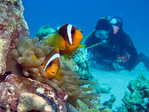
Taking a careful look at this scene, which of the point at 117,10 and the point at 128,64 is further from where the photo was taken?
the point at 117,10

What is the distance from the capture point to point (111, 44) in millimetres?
8664

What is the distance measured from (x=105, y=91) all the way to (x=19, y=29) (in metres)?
5.16

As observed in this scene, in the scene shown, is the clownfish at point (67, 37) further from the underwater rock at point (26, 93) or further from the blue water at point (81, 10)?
the blue water at point (81, 10)

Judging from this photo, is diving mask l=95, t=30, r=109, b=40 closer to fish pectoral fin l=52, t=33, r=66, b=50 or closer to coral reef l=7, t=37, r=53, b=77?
fish pectoral fin l=52, t=33, r=66, b=50

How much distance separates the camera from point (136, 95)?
411cm

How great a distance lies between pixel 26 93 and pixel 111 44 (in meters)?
8.12

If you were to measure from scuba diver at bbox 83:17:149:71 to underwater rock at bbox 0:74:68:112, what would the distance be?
279 inches

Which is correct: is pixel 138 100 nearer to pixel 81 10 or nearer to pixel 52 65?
pixel 52 65

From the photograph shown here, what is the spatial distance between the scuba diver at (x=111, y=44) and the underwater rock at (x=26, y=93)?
23.2 ft

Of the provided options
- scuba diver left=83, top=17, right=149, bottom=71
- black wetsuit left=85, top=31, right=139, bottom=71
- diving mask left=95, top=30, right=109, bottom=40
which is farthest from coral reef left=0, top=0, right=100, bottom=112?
black wetsuit left=85, top=31, right=139, bottom=71

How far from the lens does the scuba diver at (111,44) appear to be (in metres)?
8.09

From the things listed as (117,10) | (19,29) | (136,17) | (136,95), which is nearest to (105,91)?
(136,95)

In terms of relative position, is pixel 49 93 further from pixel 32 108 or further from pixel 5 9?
pixel 5 9


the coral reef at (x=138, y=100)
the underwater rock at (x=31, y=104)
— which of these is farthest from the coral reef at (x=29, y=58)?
the coral reef at (x=138, y=100)
